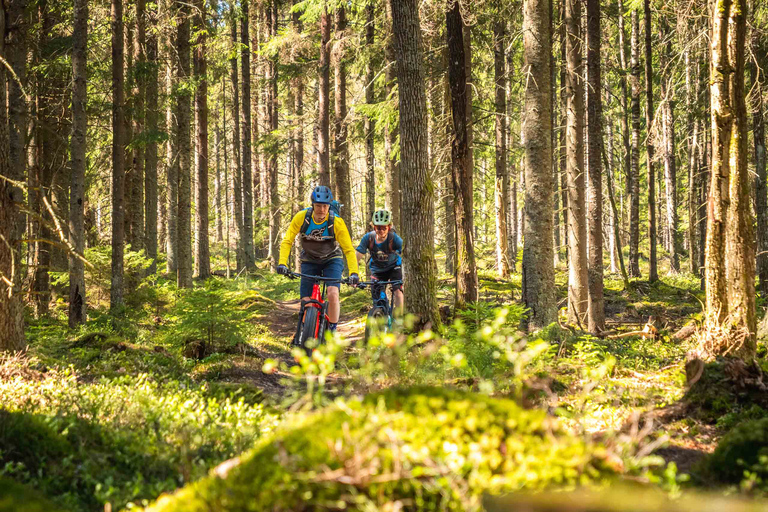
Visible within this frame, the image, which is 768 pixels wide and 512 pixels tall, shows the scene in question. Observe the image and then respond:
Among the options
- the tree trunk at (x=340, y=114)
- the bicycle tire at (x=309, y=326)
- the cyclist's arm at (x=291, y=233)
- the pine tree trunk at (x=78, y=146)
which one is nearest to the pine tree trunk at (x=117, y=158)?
the pine tree trunk at (x=78, y=146)

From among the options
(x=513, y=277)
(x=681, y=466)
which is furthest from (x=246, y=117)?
(x=681, y=466)

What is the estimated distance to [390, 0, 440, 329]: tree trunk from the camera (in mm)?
8805

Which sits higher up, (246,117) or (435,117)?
(246,117)

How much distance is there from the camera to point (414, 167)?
29.3ft

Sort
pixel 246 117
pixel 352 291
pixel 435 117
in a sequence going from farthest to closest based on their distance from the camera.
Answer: pixel 246 117, pixel 352 291, pixel 435 117

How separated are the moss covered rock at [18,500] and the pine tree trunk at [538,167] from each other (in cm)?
809

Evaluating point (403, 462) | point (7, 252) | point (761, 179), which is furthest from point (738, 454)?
point (761, 179)

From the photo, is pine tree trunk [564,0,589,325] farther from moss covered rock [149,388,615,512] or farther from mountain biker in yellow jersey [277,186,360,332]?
moss covered rock [149,388,615,512]

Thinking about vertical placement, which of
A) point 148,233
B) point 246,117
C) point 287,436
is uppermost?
point 246,117

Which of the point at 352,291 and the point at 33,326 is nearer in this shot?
the point at 33,326

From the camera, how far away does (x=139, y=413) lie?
4414 millimetres

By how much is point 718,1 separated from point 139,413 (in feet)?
22.3

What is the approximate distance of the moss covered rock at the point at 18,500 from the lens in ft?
7.54

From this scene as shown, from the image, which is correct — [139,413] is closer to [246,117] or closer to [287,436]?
[287,436]
